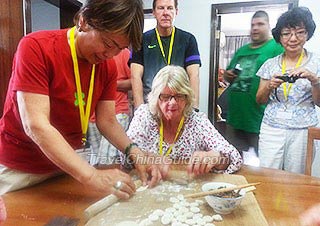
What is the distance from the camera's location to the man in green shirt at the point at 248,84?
120 centimetres

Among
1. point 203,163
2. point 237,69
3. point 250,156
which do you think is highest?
point 237,69

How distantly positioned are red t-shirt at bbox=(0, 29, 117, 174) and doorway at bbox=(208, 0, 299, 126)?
2.51ft

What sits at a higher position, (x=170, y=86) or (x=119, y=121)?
(x=170, y=86)

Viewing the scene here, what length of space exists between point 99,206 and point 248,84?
0.92 meters

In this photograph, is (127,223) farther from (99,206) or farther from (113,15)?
(113,15)

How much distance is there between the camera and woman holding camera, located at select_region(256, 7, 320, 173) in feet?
3.49

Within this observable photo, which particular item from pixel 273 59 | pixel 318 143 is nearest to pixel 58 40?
pixel 273 59

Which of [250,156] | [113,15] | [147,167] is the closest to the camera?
[113,15]

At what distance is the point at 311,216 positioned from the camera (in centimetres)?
53

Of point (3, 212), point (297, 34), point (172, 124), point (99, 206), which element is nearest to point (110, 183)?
point (99, 206)

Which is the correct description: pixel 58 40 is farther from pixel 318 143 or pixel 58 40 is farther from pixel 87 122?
pixel 318 143

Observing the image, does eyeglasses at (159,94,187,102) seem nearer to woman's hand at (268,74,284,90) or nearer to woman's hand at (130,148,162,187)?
woman's hand at (130,148,162,187)

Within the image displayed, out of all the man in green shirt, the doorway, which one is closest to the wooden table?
the man in green shirt

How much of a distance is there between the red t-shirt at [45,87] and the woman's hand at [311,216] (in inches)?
18.2
